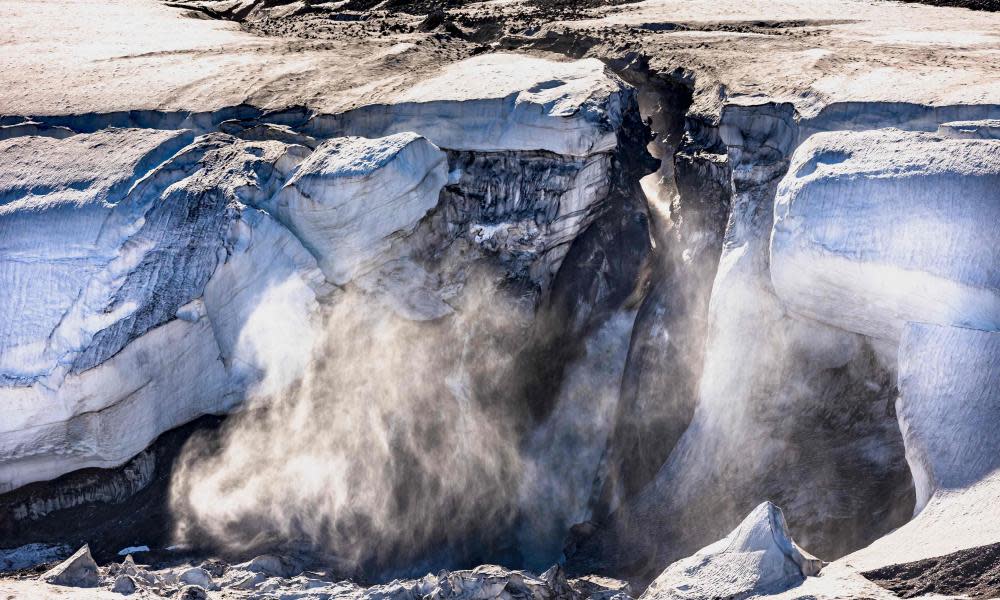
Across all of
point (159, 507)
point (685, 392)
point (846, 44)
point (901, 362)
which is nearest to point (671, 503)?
point (685, 392)

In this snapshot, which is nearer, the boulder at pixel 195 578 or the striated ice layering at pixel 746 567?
the striated ice layering at pixel 746 567

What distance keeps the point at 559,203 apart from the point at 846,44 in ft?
9.27

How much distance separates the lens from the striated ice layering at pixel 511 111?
7465mm

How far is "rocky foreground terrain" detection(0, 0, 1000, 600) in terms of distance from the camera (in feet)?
20.5

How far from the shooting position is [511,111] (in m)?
7.62

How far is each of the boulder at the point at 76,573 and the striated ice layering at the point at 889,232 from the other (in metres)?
4.47

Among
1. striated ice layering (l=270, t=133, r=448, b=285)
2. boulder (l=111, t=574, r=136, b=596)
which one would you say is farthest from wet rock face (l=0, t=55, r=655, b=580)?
boulder (l=111, t=574, r=136, b=596)

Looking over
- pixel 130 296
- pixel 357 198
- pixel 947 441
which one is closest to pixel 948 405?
pixel 947 441

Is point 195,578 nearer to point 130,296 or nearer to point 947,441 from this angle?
point 130,296

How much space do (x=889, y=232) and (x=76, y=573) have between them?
16.7 feet

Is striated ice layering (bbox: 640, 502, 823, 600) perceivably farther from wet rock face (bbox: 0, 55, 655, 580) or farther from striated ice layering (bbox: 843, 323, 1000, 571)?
wet rock face (bbox: 0, 55, 655, 580)

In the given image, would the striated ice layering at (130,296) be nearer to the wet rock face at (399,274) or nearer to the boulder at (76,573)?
the wet rock face at (399,274)

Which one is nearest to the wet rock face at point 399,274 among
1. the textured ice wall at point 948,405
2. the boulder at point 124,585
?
the boulder at point 124,585

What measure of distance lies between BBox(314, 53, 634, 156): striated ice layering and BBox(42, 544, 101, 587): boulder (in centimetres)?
385
